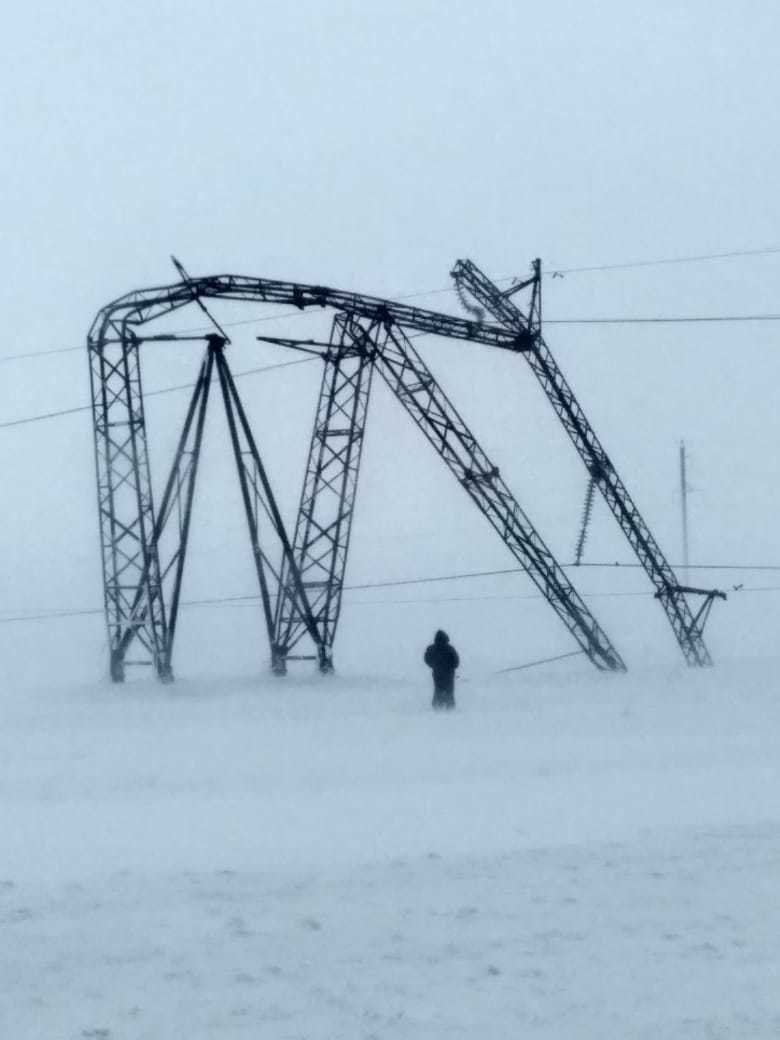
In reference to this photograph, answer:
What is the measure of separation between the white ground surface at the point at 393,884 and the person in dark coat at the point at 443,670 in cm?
258

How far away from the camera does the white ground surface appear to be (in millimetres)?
6488

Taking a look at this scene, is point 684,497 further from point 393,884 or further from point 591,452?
point 393,884

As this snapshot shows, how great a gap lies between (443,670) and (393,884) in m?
10.7

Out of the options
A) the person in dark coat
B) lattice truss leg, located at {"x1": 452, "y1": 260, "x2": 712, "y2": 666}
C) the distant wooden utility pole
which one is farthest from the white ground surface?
the distant wooden utility pole

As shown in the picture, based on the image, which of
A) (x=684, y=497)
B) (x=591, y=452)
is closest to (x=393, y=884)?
(x=591, y=452)

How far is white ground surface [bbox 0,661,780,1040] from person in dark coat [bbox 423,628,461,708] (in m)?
2.58

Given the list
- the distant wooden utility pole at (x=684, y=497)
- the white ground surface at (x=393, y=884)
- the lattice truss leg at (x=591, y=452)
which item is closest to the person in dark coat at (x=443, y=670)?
the white ground surface at (x=393, y=884)

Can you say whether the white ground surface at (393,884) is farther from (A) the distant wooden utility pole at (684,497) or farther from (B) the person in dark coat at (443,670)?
(A) the distant wooden utility pole at (684,497)

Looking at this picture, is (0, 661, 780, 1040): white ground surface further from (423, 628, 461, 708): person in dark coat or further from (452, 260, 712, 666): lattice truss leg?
(452, 260, 712, 666): lattice truss leg

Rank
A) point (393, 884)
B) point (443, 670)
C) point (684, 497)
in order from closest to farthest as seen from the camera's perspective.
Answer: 1. point (393, 884)
2. point (443, 670)
3. point (684, 497)

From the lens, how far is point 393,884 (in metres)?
8.73

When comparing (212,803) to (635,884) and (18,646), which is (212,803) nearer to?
(635,884)

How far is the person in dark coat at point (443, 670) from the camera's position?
19.4 m

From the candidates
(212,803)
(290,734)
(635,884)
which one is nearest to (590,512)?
(290,734)
